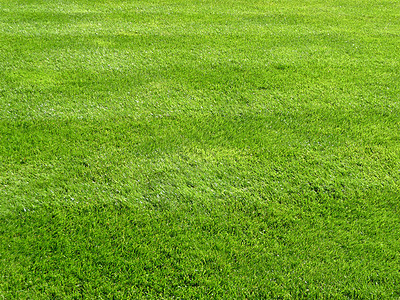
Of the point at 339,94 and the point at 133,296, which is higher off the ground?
the point at 339,94

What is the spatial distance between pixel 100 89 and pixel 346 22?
4732mm

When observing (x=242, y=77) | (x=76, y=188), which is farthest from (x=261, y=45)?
(x=76, y=188)

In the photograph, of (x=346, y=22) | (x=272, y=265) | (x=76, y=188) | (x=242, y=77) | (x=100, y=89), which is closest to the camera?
(x=272, y=265)

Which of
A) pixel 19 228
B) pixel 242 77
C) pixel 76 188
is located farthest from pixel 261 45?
pixel 19 228

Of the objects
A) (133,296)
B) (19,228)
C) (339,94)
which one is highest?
(339,94)

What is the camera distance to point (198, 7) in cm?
726

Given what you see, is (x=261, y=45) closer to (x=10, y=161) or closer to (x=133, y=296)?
(x=10, y=161)

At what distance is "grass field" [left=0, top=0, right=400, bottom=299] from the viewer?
292cm

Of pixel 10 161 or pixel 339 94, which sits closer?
pixel 10 161

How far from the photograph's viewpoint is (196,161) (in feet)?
12.7

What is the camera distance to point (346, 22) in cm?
693

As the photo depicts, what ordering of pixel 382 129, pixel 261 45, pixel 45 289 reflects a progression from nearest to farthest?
pixel 45 289 < pixel 382 129 < pixel 261 45

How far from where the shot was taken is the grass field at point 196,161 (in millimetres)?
2920

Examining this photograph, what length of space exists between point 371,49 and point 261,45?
176 centimetres
